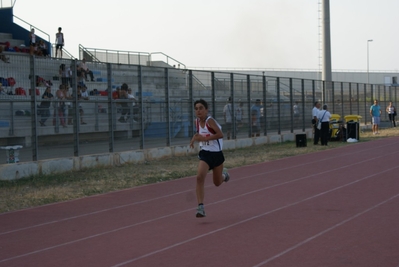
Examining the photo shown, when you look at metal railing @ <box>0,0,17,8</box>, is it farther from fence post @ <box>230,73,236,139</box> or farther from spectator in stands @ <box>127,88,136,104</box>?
spectator in stands @ <box>127,88,136,104</box>

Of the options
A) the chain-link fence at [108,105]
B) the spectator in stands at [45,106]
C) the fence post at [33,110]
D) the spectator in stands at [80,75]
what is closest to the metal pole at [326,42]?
the chain-link fence at [108,105]

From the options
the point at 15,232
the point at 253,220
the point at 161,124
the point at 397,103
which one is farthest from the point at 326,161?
the point at 397,103

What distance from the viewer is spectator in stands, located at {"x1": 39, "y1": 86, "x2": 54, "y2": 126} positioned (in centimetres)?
1689

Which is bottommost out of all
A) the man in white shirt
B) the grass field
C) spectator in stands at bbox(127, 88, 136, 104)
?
the grass field

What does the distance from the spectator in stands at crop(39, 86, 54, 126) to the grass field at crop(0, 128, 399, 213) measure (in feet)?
5.25

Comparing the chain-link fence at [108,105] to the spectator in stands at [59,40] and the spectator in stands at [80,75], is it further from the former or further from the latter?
the spectator in stands at [59,40]

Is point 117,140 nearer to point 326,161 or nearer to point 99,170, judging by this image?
point 99,170

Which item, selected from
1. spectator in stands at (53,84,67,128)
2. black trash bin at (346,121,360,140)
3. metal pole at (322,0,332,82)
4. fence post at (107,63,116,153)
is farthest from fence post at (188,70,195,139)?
metal pole at (322,0,332,82)

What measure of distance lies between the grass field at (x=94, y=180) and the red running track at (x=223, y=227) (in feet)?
2.21

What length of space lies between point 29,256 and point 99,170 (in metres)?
10.2

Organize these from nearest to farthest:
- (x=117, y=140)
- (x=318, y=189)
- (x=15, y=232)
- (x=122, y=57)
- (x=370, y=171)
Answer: (x=15, y=232) < (x=318, y=189) < (x=370, y=171) < (x=117, y=140) < (x=122, y=57)

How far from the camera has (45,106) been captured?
55.8ft

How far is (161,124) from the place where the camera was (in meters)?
21.7

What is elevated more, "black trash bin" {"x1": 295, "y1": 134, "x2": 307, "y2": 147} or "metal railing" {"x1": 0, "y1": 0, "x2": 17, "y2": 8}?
"metal railing" {"x1": 0, "y1": 0, "x2": 17, "y2": 8}
